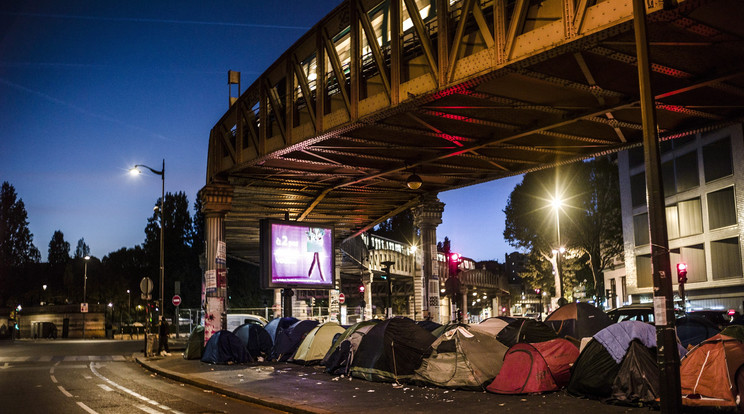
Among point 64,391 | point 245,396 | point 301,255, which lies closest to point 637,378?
point 245,396

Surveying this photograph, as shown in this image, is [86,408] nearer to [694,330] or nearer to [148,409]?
[148,409]

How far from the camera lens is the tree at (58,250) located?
117 metres

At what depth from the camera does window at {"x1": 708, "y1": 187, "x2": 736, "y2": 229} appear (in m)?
41.3

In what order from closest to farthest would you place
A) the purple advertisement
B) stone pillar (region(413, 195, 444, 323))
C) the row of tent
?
1. the row of tent
2. the purple advertisement
3. stone pillar (region(413, 195, 444, 323))

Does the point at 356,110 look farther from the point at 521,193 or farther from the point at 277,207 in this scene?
the point at 521,193

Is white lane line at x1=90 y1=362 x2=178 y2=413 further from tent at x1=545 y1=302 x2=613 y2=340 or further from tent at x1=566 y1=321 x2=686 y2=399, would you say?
tent at x1=545 y1=302 x2=613 y2=340

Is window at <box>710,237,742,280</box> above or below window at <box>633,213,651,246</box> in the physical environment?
below

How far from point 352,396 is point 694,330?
8.79 meters

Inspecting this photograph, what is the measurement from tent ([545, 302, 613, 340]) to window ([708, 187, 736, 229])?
2968cm

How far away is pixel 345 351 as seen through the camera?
18.5 m

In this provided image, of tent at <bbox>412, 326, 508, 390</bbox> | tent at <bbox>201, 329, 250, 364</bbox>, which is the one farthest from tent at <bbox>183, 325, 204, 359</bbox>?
tent at <bbox>412, 326, 508, 390</bbox>

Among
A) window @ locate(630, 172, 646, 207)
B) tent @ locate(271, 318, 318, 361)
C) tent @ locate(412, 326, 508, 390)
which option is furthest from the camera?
window @ locate(630, 172, 646, 207)

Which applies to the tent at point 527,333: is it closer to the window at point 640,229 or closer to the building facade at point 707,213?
the building facade at point 707,213

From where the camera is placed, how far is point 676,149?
152 ft
